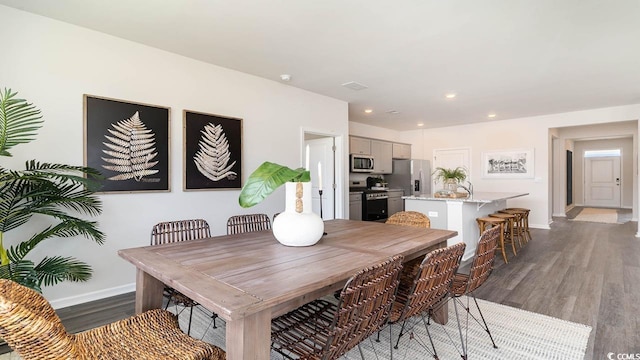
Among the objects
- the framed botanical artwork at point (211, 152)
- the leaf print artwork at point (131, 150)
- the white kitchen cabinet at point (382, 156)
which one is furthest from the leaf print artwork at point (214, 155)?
the white kitchen cabinet at point (382, 156)

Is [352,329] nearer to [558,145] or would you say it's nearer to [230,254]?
[230,254]

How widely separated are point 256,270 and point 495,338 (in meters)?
1.88

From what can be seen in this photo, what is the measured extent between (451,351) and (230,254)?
1.60 metres

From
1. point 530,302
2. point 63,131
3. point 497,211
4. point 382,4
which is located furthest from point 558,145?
point 63,131

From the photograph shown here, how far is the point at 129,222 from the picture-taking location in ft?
10.1

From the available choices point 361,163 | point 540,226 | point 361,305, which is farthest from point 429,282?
point 540,226

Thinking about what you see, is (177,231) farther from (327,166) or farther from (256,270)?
(327,166)

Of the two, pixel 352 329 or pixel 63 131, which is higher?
pixel 63 131

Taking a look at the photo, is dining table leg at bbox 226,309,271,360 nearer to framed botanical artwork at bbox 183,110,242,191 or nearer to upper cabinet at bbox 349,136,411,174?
framed botanical artwork at bbox 183,110,242,191

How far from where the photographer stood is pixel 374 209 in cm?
665

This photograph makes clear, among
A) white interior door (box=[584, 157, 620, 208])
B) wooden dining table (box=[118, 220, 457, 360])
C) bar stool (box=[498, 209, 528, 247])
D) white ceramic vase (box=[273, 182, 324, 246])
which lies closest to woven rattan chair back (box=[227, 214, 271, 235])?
wooden dining table (box=[118, 220, 457, 360])

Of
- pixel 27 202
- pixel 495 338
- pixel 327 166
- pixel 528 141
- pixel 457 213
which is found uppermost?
pixel 528 141

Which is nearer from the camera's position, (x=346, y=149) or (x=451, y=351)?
(x=451, y=351)

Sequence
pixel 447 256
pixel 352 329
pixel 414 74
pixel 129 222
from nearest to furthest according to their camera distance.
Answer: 1. pixel 352 329
2. pixel 447 256
3. pixel 129 222
4. pixel 414 74
